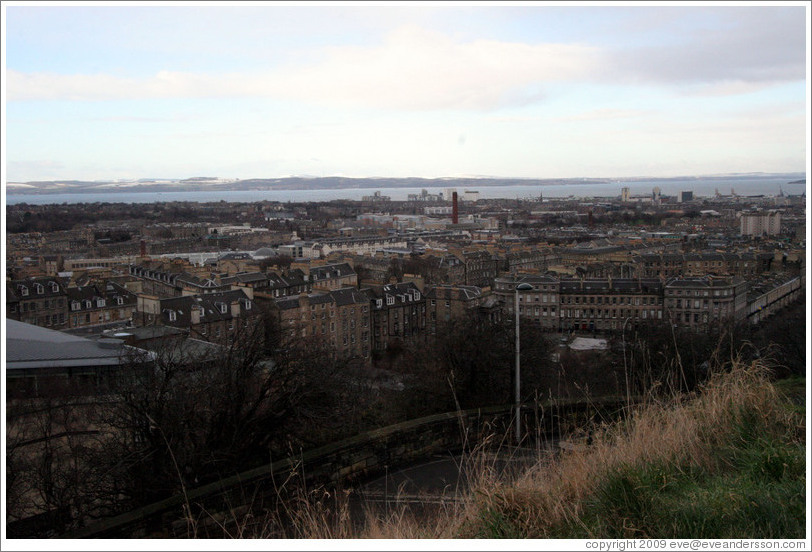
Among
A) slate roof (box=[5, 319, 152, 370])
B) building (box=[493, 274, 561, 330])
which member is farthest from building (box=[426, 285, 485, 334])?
slate roof (box=[5, 319, 152, 370])

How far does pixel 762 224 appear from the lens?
A: 42125mm

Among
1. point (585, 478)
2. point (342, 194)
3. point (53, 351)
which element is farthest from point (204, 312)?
point (342, 194)

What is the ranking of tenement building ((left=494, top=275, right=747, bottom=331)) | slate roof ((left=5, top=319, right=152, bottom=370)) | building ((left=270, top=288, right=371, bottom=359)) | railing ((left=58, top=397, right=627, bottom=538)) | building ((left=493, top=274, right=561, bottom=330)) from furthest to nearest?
1. building ((left=493, top=274, right=561, bottom=330))
2. tenement building ((left=494, top=275, right=747, bottom=331))
3. building ((left=270, top=288, right=371, bottom=359))
4. slate roof ((left=5, top=319, right=152, bottom=370))
5. railing ((left=58, top=397, right=627, bottom=538))

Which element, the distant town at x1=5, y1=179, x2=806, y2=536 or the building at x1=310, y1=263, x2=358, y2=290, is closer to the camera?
the distant town at x1=5, y1=179, x2=806, y2=536

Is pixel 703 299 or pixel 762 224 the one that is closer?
pixel 703 299

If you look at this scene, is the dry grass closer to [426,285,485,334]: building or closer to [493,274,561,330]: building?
[426,285,485,334]: building

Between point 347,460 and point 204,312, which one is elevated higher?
point 347,460

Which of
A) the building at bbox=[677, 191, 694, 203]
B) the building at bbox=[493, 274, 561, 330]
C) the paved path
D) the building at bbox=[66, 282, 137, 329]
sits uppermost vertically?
Answer: the building at bbox=[677, 191, 694, 203]

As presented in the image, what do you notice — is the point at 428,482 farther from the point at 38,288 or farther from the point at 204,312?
the point at 38,288

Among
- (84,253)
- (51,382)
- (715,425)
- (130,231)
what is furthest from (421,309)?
(130,231)

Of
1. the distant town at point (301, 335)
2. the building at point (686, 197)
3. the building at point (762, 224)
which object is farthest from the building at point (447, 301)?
the building at point (686, 197)

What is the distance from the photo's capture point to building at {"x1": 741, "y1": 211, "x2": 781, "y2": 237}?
4112 centimetres

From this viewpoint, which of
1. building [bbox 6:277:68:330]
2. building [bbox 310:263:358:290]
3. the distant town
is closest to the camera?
the distant town

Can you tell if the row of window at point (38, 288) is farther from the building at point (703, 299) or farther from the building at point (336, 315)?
the building at point (703, 299)
